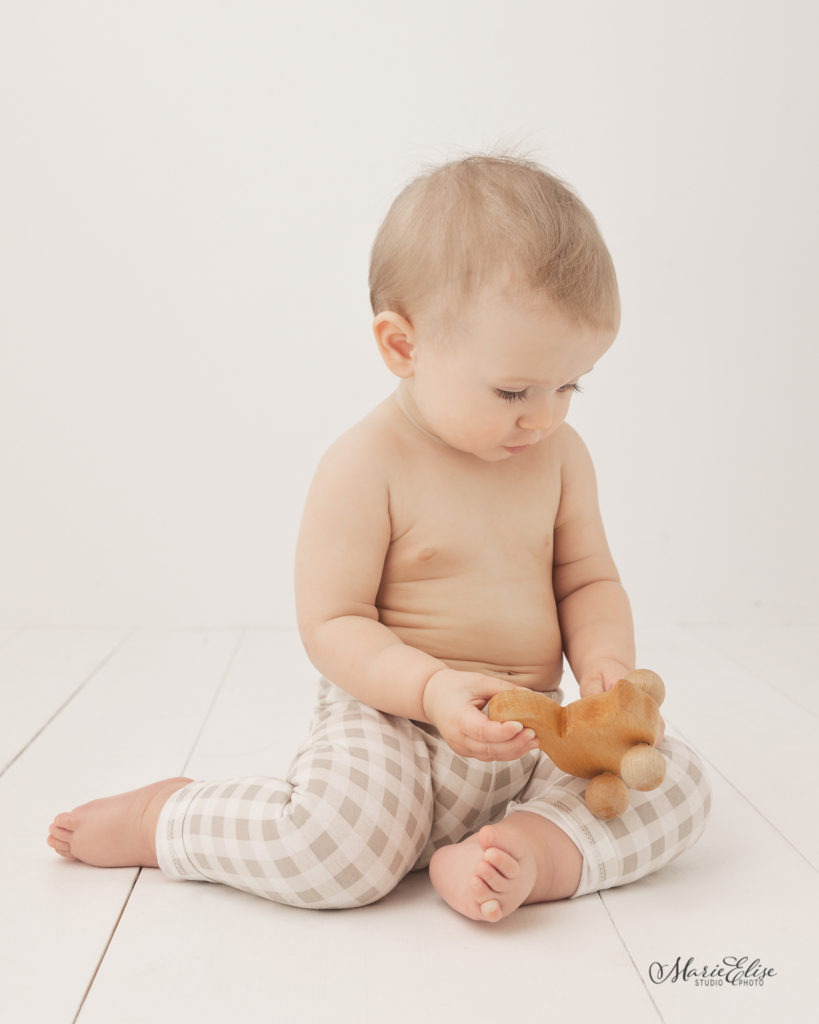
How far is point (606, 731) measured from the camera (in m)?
0.81

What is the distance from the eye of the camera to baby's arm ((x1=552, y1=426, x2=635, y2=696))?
100 cm

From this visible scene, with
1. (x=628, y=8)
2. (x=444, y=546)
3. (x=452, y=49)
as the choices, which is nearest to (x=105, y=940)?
(x=444, y=546)

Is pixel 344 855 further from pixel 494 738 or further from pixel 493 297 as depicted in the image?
pixel 493 297

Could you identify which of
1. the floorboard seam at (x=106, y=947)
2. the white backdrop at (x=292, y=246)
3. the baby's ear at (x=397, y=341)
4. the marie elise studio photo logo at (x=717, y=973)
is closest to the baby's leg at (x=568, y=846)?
the marie elise studio photo logo at (x=717, y=973)

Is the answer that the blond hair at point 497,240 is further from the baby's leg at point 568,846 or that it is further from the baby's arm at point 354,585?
the baby's leg at point 568,846

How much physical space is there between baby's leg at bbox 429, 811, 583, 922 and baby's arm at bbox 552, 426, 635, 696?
18 centimetres

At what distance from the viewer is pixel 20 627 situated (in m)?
1.79

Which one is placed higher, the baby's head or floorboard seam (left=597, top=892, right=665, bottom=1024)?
the baby's head

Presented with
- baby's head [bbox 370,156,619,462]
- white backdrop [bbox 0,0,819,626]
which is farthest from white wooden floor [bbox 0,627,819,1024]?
white backdrop [bbox 0,0,819,626]

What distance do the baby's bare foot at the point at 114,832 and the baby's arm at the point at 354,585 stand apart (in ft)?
0.56

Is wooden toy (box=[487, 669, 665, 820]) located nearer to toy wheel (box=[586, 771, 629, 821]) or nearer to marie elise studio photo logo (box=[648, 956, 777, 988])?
toy wheel (box=[586, 771, 629, 821])

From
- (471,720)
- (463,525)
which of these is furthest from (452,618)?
(471,720)

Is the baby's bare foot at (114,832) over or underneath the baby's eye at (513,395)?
underneath

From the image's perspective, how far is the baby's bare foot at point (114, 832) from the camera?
2.92 ft
